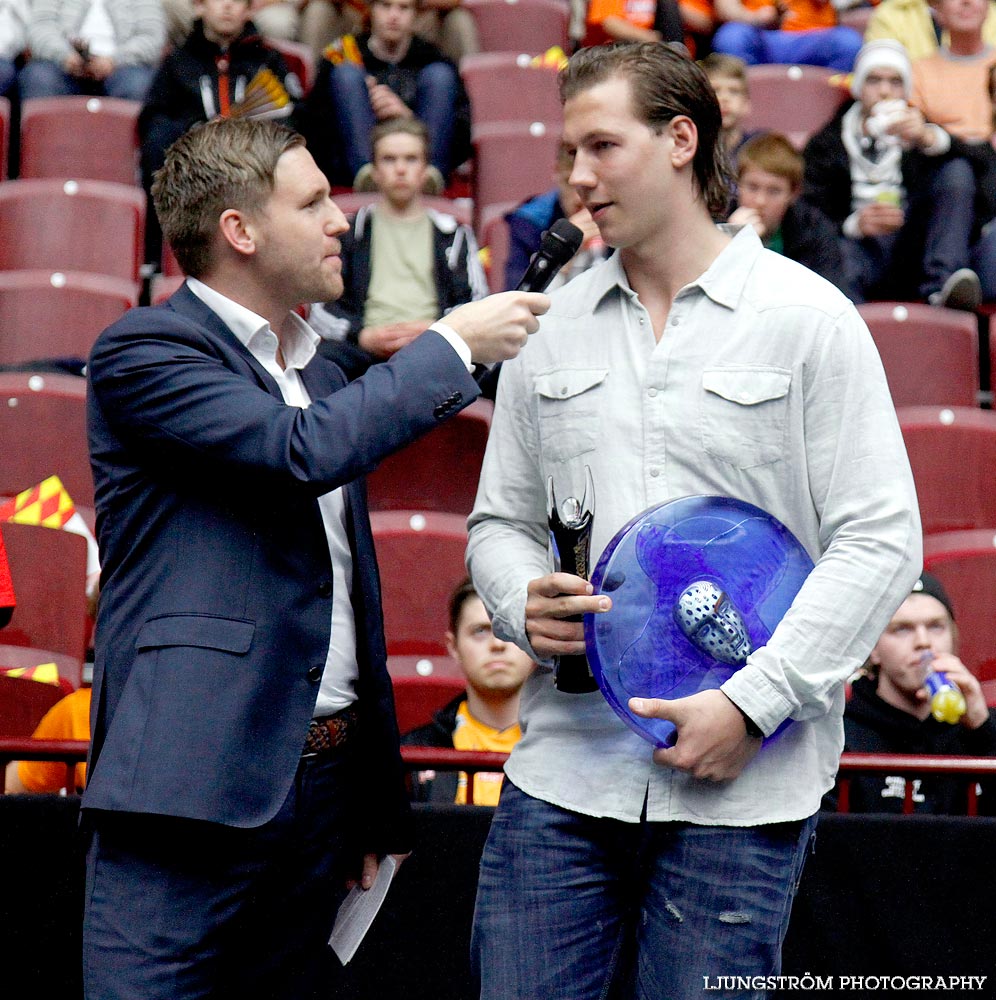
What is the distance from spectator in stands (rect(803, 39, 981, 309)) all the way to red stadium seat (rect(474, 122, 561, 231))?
0.95 meters

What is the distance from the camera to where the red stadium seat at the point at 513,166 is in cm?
552

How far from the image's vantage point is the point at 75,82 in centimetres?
611

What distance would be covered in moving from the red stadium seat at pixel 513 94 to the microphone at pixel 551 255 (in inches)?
179

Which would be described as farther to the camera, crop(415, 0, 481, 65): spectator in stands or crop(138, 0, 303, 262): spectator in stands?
crop(415, 0, 481, 65): spectator in stands

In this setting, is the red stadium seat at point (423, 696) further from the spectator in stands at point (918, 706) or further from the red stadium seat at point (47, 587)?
the spectator in stands at point (918, 706)

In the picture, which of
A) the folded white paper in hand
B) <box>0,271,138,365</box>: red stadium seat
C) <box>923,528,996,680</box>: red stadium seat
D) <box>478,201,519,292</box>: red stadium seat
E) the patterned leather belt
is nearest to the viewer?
the patterned leather belt

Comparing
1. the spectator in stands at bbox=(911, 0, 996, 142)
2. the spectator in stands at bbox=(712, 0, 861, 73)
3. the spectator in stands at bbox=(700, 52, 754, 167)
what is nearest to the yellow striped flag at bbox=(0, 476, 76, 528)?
the spectator in stands at bbox=(700, 52, 754, 167)

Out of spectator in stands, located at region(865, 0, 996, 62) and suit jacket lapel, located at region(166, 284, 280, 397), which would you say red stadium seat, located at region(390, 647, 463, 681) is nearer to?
suit jacket lapel, located at region(166, 284, 280, 397)

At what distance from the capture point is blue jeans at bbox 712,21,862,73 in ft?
21.1

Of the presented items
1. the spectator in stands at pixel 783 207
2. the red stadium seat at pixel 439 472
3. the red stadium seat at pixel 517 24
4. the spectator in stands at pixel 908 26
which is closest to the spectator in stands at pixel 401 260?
the red stadium seat at pixel 439 472

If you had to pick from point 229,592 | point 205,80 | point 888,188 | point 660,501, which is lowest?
point 888,188

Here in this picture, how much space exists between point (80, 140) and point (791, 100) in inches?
109

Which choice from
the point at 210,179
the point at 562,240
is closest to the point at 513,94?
the point at 210,179

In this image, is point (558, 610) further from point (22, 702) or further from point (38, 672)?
point (38, 672)
